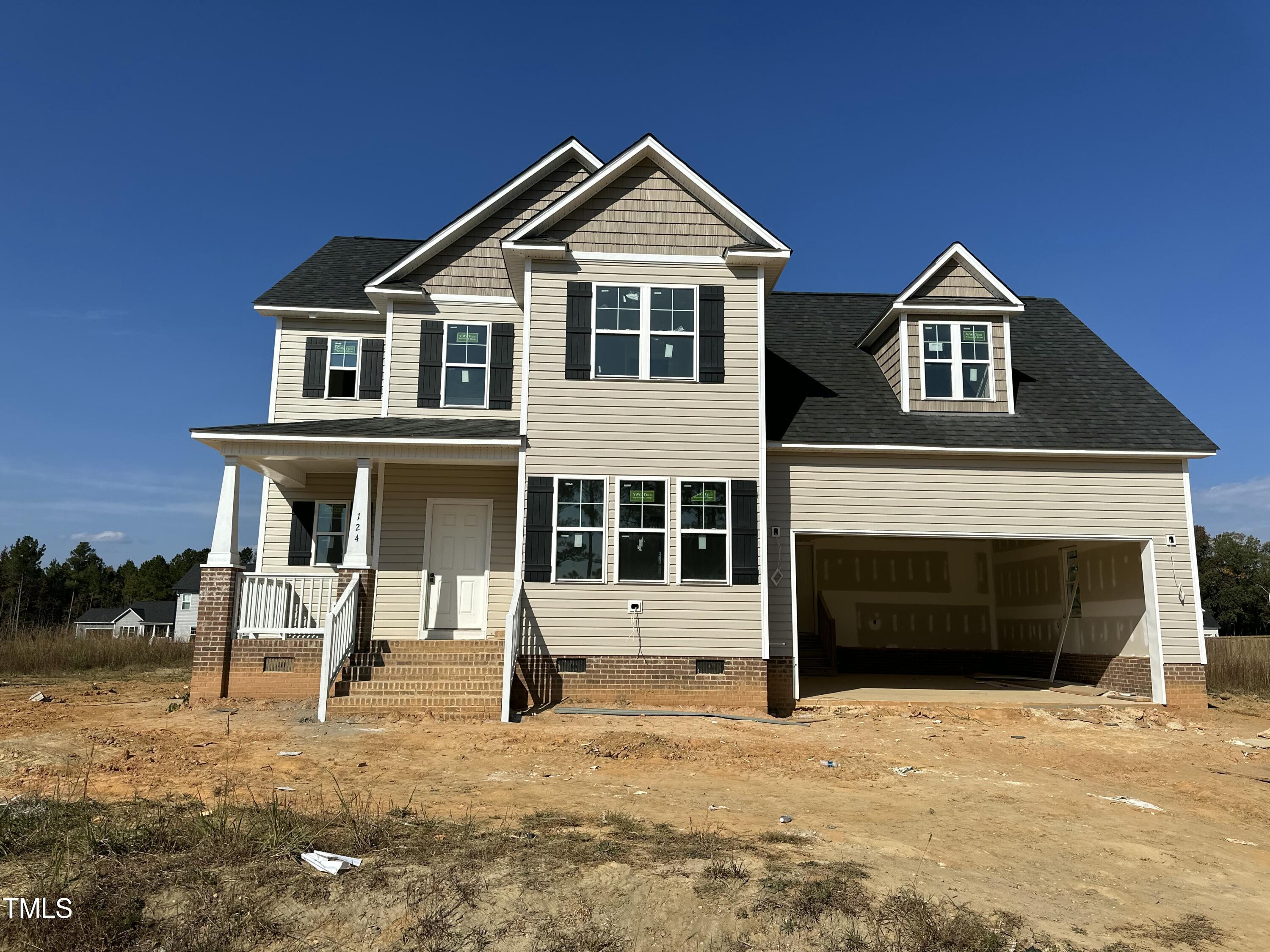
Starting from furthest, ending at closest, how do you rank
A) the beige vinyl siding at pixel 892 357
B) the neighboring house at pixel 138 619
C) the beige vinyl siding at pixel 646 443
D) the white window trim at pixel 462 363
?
1. the neighboring house at pixel 138 619
2. the beige vinyl siding at pixel 892 357
3. the white window trim at pixel 462 363
4. the beige vinyl siding at pixel 646 443

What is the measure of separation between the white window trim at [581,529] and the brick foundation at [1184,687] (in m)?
9.46

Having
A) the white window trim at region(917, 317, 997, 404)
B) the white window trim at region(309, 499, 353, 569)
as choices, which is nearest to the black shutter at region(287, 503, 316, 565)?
the white window trim at region(309, 499, 353, 569)

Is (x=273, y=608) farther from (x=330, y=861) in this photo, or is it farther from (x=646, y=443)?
(x=330, y=861)

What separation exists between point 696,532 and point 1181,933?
9066 mm

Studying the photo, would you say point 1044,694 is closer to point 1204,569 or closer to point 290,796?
point 290,796

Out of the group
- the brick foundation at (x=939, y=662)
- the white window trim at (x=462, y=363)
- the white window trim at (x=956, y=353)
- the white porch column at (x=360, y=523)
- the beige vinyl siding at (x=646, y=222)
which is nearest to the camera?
the white porch column at (x=360, y=523)

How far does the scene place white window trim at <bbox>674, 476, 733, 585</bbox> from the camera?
45.1 ft

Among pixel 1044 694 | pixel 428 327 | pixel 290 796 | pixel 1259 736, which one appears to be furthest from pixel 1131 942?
pixel 428 327

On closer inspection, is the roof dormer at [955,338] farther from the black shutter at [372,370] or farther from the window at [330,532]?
the window at [330,532]

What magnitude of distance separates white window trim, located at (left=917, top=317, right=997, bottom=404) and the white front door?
839cm

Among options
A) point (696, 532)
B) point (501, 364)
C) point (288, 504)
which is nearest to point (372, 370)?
point (501, 364)

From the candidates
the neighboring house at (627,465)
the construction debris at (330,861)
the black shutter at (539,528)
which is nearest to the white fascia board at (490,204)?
the neighboring house at (627,465)

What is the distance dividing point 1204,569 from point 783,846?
81382 millimetres

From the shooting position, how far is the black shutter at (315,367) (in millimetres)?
16625
